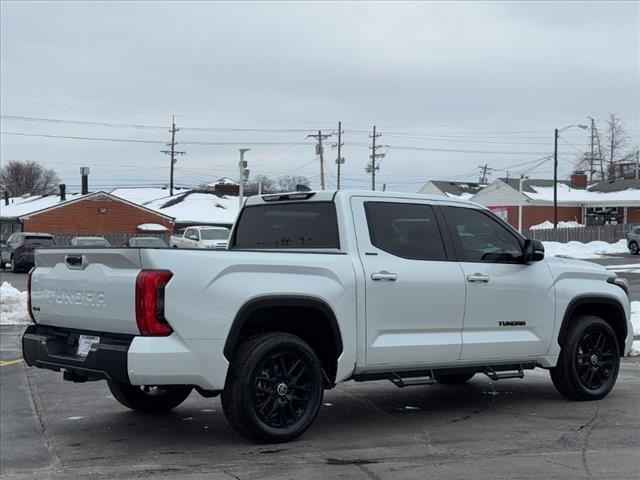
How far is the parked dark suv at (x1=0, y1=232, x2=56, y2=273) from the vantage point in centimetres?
3628

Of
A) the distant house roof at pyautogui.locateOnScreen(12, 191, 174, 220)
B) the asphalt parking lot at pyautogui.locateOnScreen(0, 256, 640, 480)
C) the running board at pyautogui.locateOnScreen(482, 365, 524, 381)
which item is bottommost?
the asphalt parking lot at pyautogui.locateOnScreen(0, 256, 640, 480)

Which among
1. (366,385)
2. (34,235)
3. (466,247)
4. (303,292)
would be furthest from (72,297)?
(34,235)

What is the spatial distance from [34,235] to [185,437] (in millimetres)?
32854

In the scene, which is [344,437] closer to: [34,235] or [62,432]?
[62,432]

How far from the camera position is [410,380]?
22.7 feet

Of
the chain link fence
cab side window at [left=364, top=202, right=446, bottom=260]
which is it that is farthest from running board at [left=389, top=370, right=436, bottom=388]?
the chain link fence

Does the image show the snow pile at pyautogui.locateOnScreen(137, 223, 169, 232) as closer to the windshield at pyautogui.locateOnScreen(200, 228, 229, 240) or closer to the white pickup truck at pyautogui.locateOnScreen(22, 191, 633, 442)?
the windshield at pyautogui.locateOnScreen(200, 228, 229, 240)

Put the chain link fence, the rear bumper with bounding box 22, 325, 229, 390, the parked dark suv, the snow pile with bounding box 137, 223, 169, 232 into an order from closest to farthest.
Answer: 1. the rear bumper with bounding box 22, 325, 229, 390
2. the parked dark suv
3. the chain link fence
4. the snow pile with bounding box 137, 223, 169, 232

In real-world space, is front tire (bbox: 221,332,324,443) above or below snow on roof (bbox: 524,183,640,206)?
below

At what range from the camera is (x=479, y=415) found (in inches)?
295

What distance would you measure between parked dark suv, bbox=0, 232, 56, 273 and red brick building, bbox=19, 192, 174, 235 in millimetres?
20951

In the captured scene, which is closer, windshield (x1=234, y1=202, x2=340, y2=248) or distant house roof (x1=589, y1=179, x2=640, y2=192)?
windshield (x1=234, y1=202, x2=340, y2=248)

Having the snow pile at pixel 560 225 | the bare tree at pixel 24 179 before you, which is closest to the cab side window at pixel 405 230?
the snow pile at pixel 560 225

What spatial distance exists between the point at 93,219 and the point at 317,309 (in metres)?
57.4
